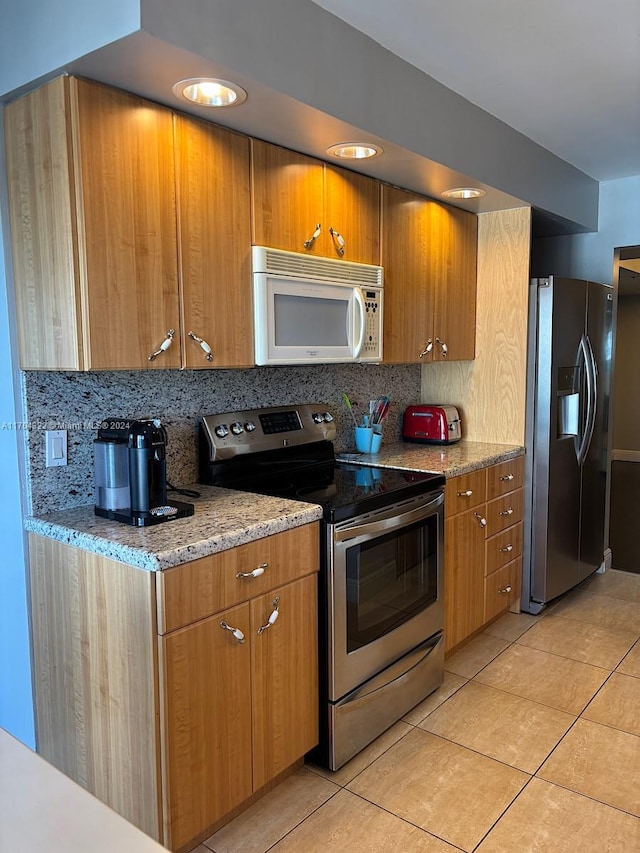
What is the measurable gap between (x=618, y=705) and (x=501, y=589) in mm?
806

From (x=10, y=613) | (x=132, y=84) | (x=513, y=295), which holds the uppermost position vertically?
(x=132, y=84)

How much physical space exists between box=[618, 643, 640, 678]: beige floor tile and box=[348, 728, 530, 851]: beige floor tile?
989mm

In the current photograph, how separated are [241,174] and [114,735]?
180 centimetres

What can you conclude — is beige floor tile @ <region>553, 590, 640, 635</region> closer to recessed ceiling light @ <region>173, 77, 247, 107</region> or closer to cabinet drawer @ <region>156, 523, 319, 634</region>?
cabinet drawer @ <region>156, 523, 319, 634</region>

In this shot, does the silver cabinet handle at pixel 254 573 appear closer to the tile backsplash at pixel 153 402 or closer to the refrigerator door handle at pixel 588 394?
the tile backsplash at pixel 153 402

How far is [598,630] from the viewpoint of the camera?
3.39 metres

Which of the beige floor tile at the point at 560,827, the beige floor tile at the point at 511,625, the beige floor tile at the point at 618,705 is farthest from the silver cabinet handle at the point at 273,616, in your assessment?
the beige floor tile at the point at 511,625

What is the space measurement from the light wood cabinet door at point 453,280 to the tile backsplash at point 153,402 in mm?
503

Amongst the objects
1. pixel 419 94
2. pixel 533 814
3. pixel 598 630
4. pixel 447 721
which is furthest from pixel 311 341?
pixel 598 630

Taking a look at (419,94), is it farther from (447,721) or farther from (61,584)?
(447,721)

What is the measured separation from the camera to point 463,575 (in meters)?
3.02

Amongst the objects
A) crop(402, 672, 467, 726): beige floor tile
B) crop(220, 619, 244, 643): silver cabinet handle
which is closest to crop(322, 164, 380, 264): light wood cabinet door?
crop(220, 619, 244, 643): silver cabinet handle

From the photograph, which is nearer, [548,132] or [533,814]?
[533,814]

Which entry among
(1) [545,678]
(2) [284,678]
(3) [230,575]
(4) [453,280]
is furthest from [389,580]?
(4) [453,280]
